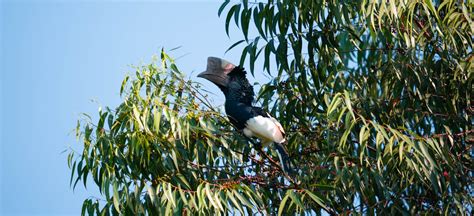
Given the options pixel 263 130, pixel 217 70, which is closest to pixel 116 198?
pixel 263 130

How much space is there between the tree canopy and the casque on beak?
9 cm

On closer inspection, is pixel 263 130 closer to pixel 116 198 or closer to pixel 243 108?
pixel 243 108

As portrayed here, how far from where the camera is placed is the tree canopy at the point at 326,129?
11.4 feet

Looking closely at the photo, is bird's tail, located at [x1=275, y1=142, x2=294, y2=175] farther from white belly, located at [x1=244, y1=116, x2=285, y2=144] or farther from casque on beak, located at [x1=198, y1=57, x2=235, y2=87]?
casque on beak, located at [x1=198, y1=57, x2=235, y2=87]

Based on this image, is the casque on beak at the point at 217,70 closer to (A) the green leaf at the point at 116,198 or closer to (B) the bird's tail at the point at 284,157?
(B) the bird's tail at the point at 284,157

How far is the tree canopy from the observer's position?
137 inches

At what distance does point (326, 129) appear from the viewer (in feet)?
11.9

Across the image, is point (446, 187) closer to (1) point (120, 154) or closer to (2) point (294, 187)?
(2) point (294, 187)

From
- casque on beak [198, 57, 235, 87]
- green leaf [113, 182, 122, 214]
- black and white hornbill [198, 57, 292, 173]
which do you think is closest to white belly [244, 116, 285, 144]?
Answer: black and white hornbill [198, 57, 292, 173]

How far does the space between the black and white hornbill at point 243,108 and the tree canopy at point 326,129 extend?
0.20ft

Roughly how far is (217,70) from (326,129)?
0.53 metres

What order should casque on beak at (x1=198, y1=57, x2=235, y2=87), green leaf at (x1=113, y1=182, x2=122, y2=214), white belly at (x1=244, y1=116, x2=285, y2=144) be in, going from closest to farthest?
green leaf at (x1=113, y1=182, x2=122, y2=214) < white belly at (x1=244, y1=116, x2=285, y2=144) < casque on beak at (x1=198, y1=57, x2=235, y2=87)

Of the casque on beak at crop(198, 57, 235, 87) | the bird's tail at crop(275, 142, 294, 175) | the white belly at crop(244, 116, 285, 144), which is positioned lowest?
the bird's tail at crop(275, 142, 294, 175)

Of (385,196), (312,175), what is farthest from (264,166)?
(385,196)
